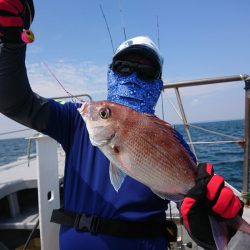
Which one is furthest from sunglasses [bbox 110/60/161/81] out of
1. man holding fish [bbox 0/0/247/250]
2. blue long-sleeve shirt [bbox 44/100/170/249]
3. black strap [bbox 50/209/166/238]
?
black strap [bbox 50/209/166/238]

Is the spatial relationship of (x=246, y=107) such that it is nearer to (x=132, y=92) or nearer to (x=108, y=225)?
(x=132, y=92)

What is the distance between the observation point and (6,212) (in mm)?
4457

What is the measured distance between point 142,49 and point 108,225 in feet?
4.16

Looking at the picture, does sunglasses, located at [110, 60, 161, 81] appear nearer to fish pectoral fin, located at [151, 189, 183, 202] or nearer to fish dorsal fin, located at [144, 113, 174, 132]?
fish dorsal fin, located at [144, 113, 174, 132]

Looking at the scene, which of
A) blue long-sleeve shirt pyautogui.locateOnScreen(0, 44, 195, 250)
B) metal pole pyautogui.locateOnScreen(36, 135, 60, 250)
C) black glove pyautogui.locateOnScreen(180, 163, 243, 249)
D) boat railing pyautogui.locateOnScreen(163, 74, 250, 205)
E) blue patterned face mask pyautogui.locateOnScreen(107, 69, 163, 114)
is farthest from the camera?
boat railing pyautogui.locateOnScreen(163, 74, 250, 205)

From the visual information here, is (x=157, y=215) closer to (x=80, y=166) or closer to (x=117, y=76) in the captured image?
(x=80, y=166)

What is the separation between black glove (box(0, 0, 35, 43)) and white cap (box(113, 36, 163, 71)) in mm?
765

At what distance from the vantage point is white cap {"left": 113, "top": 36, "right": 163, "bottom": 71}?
241 cm

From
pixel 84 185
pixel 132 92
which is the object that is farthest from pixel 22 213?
pixel 132 92

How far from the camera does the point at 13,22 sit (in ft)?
6.13

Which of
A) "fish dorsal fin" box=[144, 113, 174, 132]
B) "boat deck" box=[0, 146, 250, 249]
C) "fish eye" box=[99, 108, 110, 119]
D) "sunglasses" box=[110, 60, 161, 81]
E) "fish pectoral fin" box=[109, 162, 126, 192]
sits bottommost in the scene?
"boat deck" box=[0, 146, 250, 249]

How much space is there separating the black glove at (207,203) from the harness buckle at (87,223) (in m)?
0.56

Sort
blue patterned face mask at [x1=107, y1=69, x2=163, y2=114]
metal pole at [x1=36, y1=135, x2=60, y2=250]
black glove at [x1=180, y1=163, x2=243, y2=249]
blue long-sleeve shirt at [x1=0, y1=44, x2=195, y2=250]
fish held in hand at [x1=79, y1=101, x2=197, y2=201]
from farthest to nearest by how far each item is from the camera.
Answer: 1. metal pole at [x1=36, y1=135, x2=60, y2=250]
2. blue patterned face mask at [x1=107, y1=69, x2=163, y2=114]
3. blue long-sleeve shirt at [x1=0, y1=44, x2=195, y2=250]
4. black glove at [x1=180, y1=163, x2=243, y2=249]
5. fish held in hand at [x1=79, y1=101, x2=197, y2=201]

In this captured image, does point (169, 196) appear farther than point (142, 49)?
No
